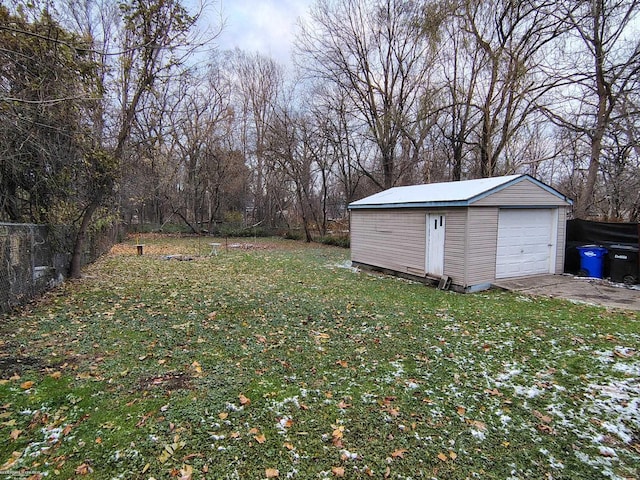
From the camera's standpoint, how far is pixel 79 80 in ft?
19.3

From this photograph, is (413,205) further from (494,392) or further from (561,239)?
(494,392)

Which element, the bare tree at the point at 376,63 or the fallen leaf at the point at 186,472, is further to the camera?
the bare tree at the point at 376,63

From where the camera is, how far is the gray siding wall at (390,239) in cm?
877

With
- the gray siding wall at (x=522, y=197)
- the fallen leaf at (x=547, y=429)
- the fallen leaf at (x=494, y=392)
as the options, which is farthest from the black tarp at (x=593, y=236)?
the fallen leaf at (x=547, y=429)

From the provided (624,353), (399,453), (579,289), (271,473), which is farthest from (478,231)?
(271,473)

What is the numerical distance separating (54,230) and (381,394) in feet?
25.4

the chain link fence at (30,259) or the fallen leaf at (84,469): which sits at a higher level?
the chain link fence at (30,259)

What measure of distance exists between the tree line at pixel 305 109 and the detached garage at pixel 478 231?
16.2ft

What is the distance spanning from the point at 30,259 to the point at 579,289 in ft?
36.0

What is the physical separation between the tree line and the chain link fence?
531mm

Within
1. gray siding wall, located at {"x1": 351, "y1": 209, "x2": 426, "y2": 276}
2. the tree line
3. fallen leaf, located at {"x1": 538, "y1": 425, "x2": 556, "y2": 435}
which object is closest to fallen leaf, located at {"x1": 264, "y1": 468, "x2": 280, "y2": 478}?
fallen leaf, located at {"x1": 538, "y1": 425, "x2": 556, "y2": 435}

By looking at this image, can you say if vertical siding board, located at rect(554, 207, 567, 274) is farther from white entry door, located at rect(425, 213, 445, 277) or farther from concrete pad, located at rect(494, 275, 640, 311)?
white entry door, located at rect(425, 213, 445, 277)

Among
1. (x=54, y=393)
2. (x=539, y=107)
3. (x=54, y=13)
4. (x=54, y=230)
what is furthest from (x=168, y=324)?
(x=539, y=107)

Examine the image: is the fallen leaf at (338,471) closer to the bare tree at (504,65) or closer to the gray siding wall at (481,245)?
the gray siding wall at (481,245)
